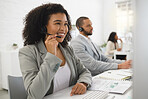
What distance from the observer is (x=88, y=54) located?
210 cm

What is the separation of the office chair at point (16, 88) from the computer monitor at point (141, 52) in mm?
1054

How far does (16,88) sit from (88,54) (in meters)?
1.17

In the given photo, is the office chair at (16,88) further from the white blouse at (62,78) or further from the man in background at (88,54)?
the man in background at (88,54)

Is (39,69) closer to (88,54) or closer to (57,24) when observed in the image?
(57,24)

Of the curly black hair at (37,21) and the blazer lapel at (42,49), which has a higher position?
the curly black hair at (37,21)

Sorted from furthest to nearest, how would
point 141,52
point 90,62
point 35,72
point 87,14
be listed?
point 87,14, point 90,62, point 35,72, point 141,52

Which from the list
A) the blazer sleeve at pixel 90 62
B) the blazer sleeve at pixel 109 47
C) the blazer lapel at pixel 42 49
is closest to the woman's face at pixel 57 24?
the blazer lapel at pixel 42 49

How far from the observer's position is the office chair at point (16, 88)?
1096mm

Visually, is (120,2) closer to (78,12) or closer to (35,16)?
(78,12)

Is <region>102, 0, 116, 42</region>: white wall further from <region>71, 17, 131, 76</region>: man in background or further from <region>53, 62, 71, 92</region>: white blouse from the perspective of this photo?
<region>53, 62, 71, 92</region>: white blouse

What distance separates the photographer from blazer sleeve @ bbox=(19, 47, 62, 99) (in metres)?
0.98

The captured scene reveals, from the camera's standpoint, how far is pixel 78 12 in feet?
20.9

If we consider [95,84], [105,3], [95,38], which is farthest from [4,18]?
[105,3]

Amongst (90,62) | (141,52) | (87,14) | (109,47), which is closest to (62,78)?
(90,62)
